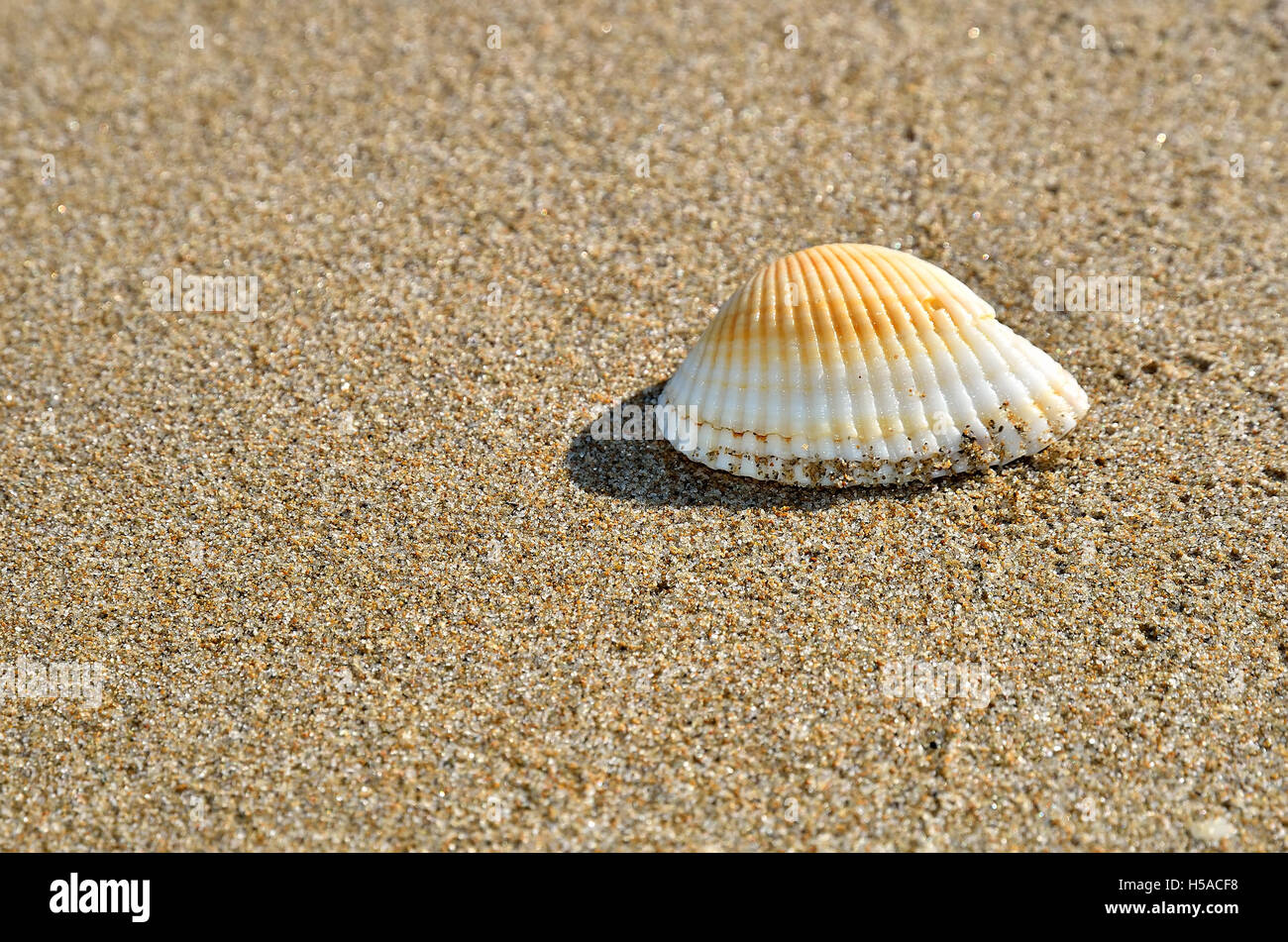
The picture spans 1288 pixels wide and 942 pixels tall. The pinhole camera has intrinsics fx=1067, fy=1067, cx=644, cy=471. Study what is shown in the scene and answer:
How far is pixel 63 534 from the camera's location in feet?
8.43

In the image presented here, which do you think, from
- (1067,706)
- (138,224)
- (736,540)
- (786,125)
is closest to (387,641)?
(736,540)

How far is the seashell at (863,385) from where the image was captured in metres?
2.52

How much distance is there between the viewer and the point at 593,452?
2.70m

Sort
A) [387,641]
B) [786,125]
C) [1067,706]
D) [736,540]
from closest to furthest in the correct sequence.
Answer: [1067,706], [387,641], [736,540], [786,125]

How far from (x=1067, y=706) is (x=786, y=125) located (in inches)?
88.7

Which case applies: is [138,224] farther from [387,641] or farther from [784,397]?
[784,397]
